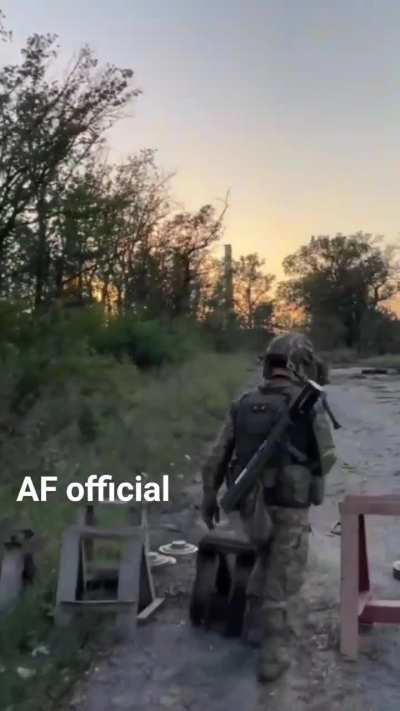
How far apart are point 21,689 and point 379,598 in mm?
2426

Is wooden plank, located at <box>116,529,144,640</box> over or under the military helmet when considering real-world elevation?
under

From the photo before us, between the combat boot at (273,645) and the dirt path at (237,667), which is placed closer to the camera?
the dirt path at (237,667)

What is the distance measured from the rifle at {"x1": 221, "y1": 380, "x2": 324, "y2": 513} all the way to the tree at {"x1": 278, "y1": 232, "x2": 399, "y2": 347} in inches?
2462

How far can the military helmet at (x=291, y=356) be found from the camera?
487cm

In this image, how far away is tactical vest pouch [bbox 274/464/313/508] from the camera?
4.65 m

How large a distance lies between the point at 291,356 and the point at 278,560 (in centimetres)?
115

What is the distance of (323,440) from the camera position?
184 inches

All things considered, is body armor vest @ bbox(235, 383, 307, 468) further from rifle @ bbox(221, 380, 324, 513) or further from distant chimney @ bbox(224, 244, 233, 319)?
distant chimney @ bbox(224, 244, 233, 319)

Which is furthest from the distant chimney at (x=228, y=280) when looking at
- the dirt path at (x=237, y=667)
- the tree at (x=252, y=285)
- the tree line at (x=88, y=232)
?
the dirt path at (x=237, y=667)

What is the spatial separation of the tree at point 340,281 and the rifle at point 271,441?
205 feet

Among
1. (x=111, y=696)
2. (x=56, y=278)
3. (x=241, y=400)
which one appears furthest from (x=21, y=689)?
(x=56, y=278)

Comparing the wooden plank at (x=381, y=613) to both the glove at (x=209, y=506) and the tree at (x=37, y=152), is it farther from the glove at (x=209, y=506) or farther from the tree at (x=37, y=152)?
the tree at (x=37, y=152)

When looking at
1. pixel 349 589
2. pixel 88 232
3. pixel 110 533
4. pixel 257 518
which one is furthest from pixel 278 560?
pixel 88 232

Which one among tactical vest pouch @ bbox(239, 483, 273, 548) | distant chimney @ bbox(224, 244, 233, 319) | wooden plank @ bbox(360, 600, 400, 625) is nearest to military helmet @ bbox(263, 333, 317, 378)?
tactical vest pouch @ bbox(239, 483, 273, 548)
